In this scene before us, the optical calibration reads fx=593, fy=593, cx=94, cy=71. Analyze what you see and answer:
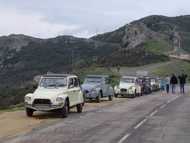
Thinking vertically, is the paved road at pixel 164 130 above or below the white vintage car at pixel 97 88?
below

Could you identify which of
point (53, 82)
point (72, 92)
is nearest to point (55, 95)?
point (53, 82)

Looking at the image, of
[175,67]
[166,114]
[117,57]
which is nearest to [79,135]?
[166,114]

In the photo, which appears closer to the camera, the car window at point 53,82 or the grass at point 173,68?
the car window at point 53,82

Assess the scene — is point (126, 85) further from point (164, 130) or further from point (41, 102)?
point (164, 130)

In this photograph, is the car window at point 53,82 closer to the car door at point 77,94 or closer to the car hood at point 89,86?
the car door at point 77,94

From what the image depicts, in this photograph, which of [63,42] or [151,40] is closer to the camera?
[151,40]

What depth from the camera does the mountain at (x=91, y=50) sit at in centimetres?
12718

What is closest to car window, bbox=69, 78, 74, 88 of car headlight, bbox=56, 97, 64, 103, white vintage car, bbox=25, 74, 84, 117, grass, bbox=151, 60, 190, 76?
white vintage car, bbox=25, 74, 84, 117

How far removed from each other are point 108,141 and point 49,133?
2873 millimetres

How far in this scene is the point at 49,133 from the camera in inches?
727

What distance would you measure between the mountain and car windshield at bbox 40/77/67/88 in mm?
90351

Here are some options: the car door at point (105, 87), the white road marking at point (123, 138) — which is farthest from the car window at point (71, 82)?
the car door at point (105, 87)

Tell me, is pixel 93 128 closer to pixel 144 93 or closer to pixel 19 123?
pixel 19 123

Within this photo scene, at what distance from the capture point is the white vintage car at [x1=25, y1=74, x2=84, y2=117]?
2459 cm
